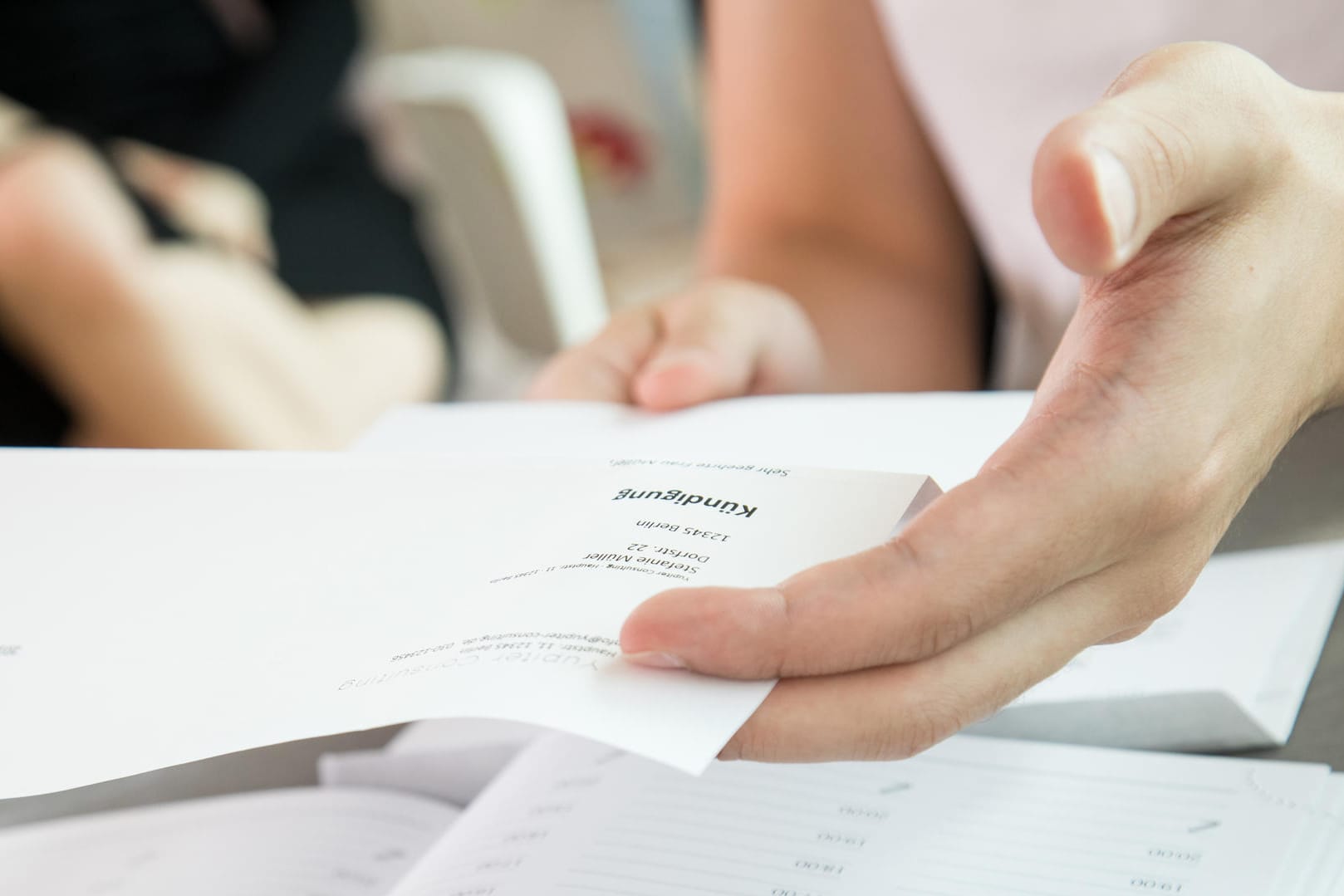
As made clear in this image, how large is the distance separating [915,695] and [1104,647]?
0.14 metres

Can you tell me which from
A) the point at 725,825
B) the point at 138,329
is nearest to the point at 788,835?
the point at 725,825

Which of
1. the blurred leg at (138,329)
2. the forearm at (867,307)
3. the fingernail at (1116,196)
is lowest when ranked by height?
the blurred leg at (138,329)

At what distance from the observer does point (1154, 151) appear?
24cm

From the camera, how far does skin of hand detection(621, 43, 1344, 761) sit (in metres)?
0.24

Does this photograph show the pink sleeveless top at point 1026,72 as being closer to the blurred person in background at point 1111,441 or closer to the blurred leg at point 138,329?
the blurred person in background at point 1111,441

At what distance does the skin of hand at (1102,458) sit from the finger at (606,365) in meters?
0.21

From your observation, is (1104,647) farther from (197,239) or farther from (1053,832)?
(197,239)

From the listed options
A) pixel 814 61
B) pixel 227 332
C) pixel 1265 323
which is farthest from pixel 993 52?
pixel 227 332

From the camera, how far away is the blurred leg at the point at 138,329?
1.11m

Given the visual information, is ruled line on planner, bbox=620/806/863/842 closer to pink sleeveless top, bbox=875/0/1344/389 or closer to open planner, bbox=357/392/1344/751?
open planner, bbox=357/392/1344/751

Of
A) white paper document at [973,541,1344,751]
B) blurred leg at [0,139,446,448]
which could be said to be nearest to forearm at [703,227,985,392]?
white paper document at [973,541,1344,751]

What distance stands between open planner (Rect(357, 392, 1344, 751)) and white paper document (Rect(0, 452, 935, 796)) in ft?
0.13

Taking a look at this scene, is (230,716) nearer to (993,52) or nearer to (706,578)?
(706,578)

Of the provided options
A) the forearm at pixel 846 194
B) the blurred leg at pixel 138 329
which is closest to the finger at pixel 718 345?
the forearm at pixel 846 194
